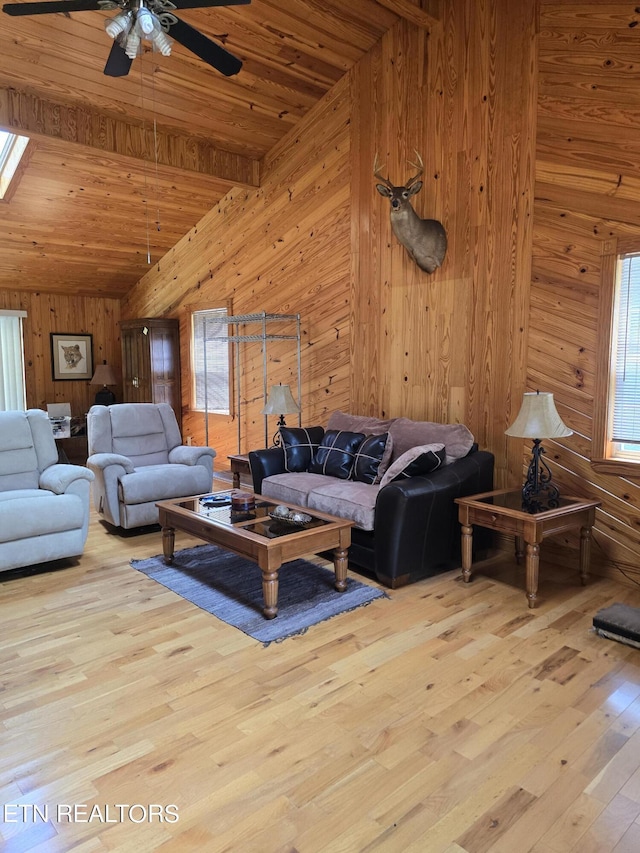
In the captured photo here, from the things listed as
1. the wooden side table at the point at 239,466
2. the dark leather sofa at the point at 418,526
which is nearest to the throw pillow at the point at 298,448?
the wooden side table at the point at 239,466

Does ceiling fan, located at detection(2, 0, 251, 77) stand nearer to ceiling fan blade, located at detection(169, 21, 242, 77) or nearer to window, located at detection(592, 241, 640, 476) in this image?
ceiling fan blade, located at detection(169, 21, 242, 77)

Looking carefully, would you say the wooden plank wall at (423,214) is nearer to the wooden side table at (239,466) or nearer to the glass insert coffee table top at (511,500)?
the glass insert coffee table top at (511,500)

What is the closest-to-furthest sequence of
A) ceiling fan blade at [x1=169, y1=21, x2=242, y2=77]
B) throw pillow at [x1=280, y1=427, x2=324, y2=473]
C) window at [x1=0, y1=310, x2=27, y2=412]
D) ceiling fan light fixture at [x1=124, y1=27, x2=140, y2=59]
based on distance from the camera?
ceiling fan light fixture at [x1=124, y1=27, x2=140, y2=59], ceiling fan blade at [x1=169, y1=21, x2=242, y2=77], throw pillow at [x1=280, y1=427, x2=324, y2=473], window at [x1=0, y1=310, x2=27, y2=412]

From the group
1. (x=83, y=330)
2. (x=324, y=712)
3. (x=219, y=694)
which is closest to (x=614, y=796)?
(x=324, y=712)

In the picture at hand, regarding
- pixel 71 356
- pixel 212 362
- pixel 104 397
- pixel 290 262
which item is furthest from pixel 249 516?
pixel 71 356

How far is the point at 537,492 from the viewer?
140 inches

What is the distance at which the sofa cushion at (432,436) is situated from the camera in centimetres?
397

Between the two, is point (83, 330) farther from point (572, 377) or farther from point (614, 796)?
A: point (614, 796)

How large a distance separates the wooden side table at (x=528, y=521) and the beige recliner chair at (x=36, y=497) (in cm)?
253

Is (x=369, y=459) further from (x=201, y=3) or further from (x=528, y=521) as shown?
(x=201, y=3)

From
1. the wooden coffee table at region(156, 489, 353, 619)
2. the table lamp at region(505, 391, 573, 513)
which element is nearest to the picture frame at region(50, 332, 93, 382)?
the wooden coffee table at region(156, 489, 353, 619)

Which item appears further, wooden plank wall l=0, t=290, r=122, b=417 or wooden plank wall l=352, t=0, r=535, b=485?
wooden plank wall l=0, t=290, r=122, b=417

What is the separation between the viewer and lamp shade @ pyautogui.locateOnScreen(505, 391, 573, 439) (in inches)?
134

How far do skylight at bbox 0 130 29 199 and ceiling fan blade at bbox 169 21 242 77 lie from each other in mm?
2984
